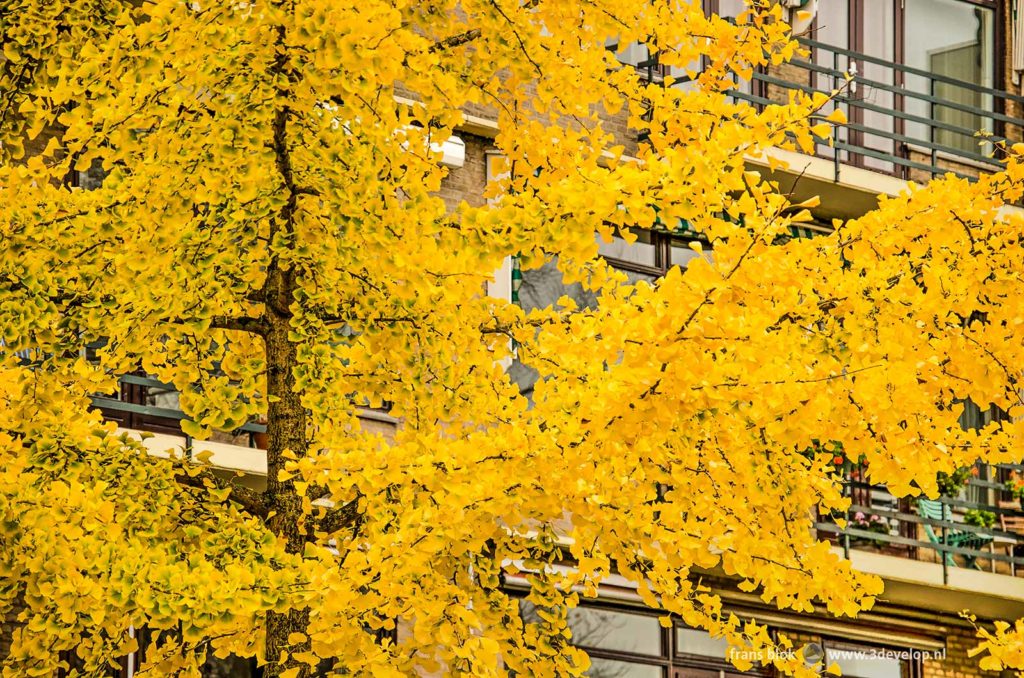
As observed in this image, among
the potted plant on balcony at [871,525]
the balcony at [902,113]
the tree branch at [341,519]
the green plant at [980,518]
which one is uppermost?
the balcony at [902,113]

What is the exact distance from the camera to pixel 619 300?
747cm

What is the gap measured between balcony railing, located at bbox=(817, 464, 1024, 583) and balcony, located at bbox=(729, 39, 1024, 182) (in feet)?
10.2

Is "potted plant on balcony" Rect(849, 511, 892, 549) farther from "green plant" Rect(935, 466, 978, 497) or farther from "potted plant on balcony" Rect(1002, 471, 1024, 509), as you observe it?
"potted plant on balcony" Rect(1002, 471, 1024, 509)

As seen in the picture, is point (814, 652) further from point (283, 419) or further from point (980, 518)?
point (283, 419)

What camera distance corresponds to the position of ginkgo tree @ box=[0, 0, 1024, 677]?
611 cm

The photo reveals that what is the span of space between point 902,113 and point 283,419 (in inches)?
411

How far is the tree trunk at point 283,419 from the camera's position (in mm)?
7430

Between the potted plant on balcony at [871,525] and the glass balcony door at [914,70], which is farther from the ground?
the glass balcony door at [914,70]

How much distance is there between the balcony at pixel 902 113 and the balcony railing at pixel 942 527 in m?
3.12

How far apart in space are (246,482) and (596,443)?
7.45 m

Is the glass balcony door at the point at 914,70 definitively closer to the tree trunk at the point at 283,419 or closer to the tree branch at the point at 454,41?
the tree branch at the point at 454,41

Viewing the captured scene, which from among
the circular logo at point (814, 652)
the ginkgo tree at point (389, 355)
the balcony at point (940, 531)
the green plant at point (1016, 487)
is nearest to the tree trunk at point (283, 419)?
the ginkgo tree at point (389, 355)

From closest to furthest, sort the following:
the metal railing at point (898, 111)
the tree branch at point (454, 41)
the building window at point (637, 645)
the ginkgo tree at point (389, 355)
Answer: the ginkgo tree at point (389, 355) → the tree branch at point (454, 41) → the building window at point (637, 645) → the metal railing at point (898, 111)

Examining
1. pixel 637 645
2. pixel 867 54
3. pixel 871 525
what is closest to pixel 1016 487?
pixel 871 525
